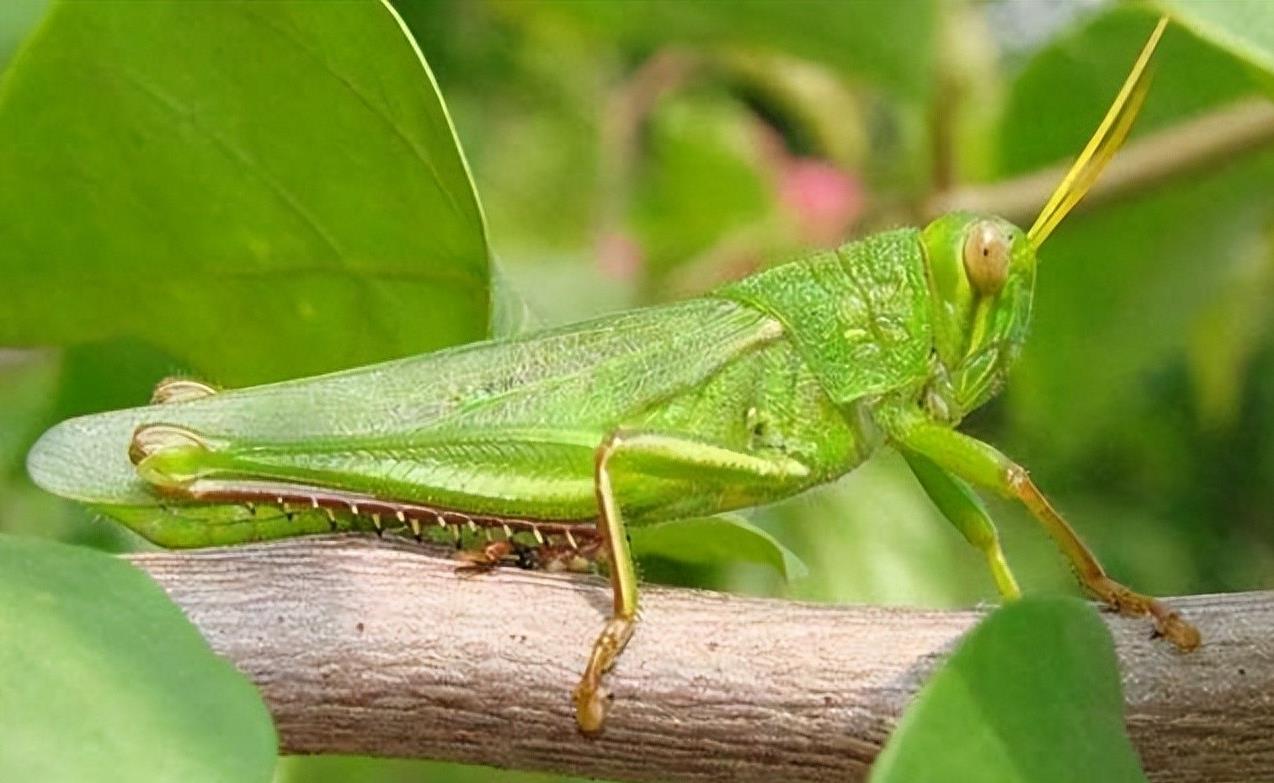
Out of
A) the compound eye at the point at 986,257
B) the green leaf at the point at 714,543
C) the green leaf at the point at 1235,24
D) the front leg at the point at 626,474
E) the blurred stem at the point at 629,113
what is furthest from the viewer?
the blurred stem at the point at 629,113

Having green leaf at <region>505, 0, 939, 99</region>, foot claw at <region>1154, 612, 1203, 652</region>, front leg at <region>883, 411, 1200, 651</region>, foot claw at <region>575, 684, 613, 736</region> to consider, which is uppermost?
green leaf at <region>505, 0, 939, 99</region>

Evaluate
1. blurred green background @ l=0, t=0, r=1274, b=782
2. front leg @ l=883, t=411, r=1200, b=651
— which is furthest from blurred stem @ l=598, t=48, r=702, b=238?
front leg @ l=883, t=411, r=1200, b=651

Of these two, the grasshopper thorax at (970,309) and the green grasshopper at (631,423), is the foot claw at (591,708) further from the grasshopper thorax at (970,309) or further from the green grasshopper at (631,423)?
the grasshopper thorax at (970,309)

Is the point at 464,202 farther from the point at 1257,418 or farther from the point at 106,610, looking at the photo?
the point at 1257,418

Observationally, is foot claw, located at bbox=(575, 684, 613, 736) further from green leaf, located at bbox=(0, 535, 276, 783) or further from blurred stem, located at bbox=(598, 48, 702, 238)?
blurred stem, located at bbox=(598, 48, 702, 238)

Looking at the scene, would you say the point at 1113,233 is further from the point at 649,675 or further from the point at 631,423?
the point at 649,675

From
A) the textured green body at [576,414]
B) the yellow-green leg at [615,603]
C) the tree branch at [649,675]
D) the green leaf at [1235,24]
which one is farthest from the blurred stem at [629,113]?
the green leaf at [1235,24]

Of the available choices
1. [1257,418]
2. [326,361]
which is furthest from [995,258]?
[1257,418]
